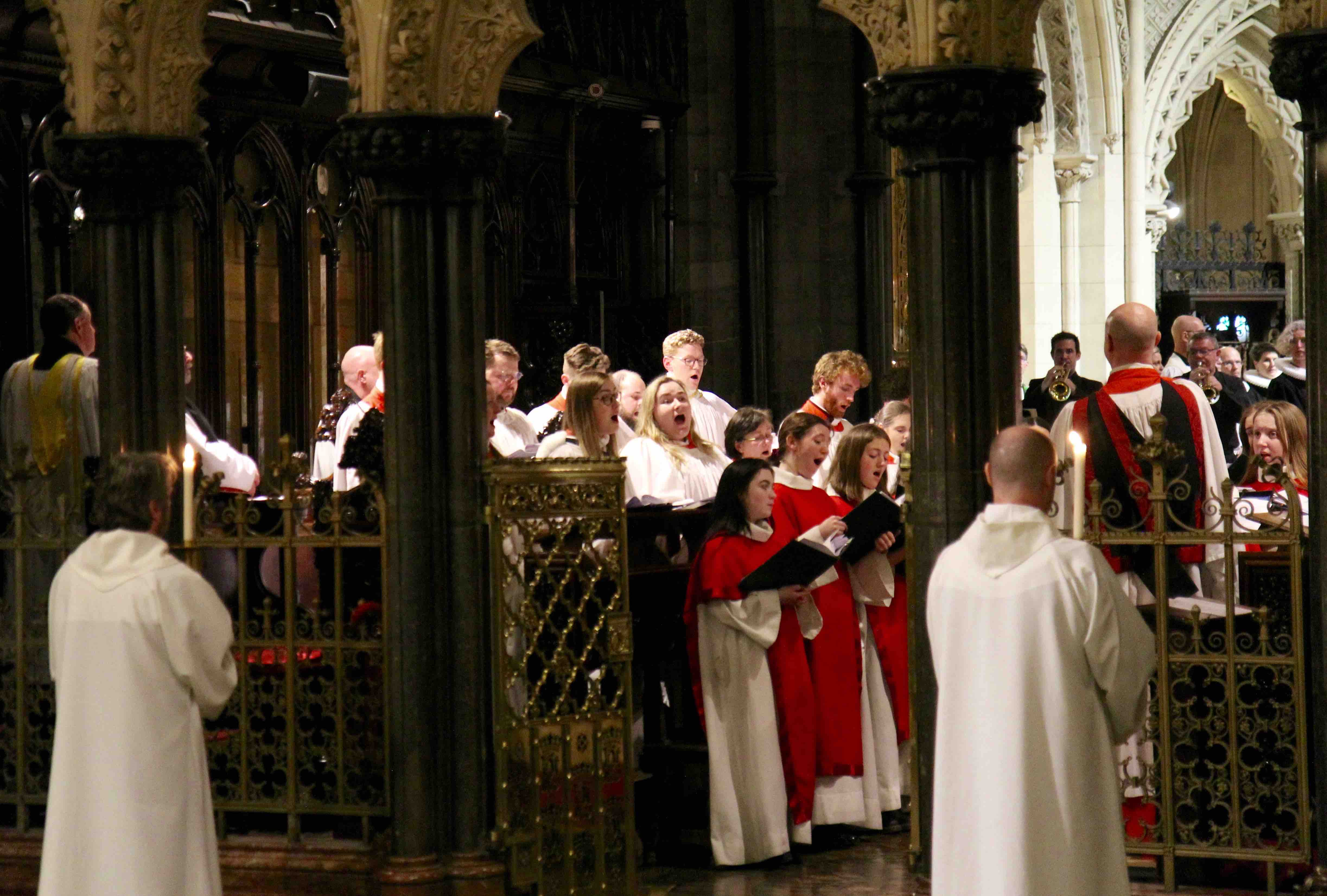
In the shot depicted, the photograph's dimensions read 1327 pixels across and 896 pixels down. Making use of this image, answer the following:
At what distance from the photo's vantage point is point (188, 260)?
10.0 m

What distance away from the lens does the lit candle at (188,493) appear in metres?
5.24

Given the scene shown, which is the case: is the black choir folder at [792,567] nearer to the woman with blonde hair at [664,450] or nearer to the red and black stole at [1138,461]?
the red and black stole at [1138,461]

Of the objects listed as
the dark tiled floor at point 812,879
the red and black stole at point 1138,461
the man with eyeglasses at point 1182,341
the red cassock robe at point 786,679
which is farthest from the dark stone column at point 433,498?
the man with eyeglasses at point 1182,341

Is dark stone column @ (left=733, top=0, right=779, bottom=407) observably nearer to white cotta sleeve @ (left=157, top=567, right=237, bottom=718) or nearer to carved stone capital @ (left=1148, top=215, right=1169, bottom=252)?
carved stone capital @ (left=1148, top=215, right=1169, bottom=252)

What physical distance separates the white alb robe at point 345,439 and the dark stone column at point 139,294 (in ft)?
2.67

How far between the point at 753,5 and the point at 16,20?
198 inches

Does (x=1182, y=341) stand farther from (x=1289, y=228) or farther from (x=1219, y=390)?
(x=1289, y=228)

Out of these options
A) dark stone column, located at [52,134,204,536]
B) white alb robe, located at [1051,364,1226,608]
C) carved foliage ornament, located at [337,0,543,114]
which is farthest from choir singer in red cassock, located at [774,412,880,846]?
dark stone column, located at [52,134,204,536]

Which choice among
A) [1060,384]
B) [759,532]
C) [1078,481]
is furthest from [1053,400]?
[1078,481]

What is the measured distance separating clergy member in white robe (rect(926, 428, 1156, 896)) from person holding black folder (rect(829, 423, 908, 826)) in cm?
273

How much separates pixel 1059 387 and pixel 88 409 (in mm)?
6108

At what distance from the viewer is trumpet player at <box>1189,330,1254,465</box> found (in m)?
11.0

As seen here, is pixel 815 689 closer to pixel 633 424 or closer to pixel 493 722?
pixel 493 722

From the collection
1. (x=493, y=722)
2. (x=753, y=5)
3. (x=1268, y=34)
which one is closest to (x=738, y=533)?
(x=493, y=722)
